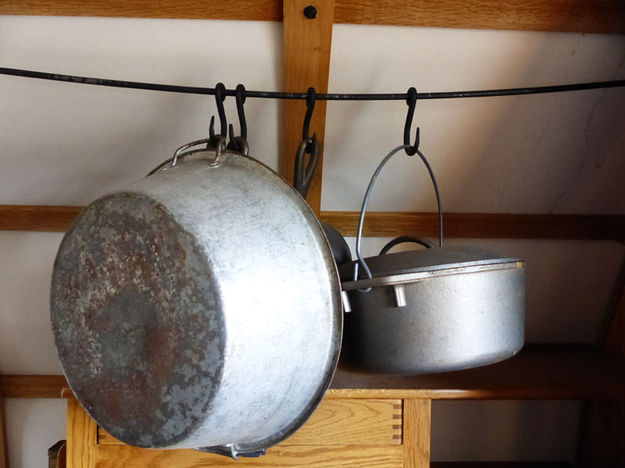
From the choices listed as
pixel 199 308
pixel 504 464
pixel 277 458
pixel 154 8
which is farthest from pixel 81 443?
pixel 504 464

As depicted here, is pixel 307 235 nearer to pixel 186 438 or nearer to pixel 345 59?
pixel 186 438

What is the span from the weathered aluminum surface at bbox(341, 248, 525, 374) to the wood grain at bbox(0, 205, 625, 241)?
0.64 m

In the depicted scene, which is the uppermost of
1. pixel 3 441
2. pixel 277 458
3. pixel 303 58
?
pixel 303 58

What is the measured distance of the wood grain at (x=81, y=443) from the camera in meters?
1.47

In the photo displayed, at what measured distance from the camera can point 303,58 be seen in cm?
142

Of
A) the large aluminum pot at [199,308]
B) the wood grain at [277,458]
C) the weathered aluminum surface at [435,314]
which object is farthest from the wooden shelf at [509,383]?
the large aluminum pot at [199,308]

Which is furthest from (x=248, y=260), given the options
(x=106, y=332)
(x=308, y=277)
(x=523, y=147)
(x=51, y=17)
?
(x=523, y=147)

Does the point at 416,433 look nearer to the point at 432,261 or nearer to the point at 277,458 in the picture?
the point at 277,458

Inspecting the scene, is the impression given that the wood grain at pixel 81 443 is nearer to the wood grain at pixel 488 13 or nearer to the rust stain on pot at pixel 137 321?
the rust stain on pot at pixel 137 321

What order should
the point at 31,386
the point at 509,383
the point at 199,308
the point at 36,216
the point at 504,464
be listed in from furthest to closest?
1. the point at 504,464
2. the point at 31,386
3. the point at 36,216
4. the point at 509,383
5. the point at 199,308

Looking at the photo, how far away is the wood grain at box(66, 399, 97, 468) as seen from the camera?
1467 mm

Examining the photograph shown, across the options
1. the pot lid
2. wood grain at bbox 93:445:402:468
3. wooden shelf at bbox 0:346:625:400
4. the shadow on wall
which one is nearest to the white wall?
the shadow on wall

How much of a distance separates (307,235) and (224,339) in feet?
0.79

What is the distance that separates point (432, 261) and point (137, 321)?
0.51m
